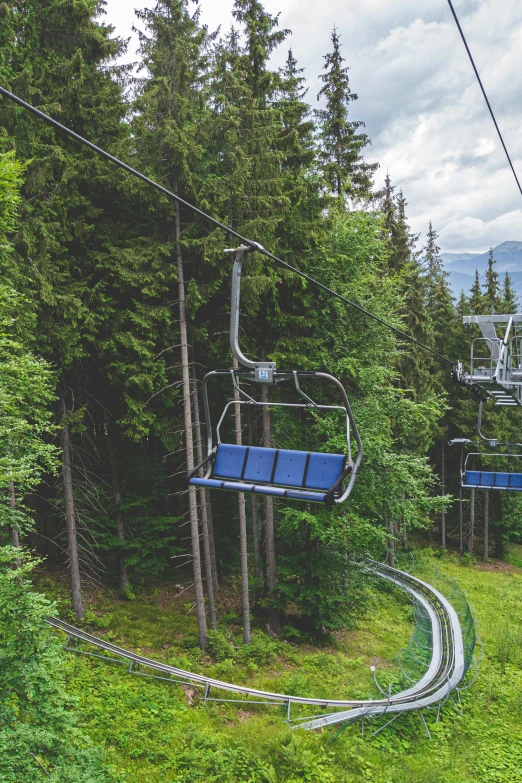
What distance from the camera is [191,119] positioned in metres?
11.8

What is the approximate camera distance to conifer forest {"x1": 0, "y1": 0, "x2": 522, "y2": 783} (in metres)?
8.30

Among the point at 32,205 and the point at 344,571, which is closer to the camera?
the point at 32,205

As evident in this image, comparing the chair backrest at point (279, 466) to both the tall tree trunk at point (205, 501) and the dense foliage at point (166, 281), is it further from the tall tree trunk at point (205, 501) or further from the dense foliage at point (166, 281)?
the tall tree trunk at point (205, 501)

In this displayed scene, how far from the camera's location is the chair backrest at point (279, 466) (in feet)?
16.6

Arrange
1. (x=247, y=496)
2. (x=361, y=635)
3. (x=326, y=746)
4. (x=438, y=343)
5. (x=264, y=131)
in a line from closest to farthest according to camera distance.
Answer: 1. (x=326, y=746)
2. (x=264, y=131)
3. (x=361, y=635)
4. (x=247, y=496)
5. (x=438, y=343)

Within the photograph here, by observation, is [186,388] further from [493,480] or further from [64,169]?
[493,480]

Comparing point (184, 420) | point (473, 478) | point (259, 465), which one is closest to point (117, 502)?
point (184, 420)

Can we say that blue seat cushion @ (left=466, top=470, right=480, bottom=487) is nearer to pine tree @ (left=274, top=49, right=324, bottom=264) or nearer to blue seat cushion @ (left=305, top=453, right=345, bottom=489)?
pine tree @ (left=274, top=49, right=324, bottom=264)

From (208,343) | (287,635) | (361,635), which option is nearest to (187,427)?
(208,343)

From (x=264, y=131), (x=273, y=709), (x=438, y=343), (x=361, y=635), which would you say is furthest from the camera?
(x=438, y=343)

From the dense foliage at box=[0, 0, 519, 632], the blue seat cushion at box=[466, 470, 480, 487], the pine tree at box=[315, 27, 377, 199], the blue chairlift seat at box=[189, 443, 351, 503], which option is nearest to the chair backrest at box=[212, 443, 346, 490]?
the blue chairlift seat at box=[189, 443, 351, 503]

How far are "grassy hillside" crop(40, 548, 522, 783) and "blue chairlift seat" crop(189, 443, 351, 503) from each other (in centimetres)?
568

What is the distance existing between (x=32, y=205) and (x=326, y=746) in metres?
12.1

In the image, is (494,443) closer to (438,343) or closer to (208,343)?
(208,343)
